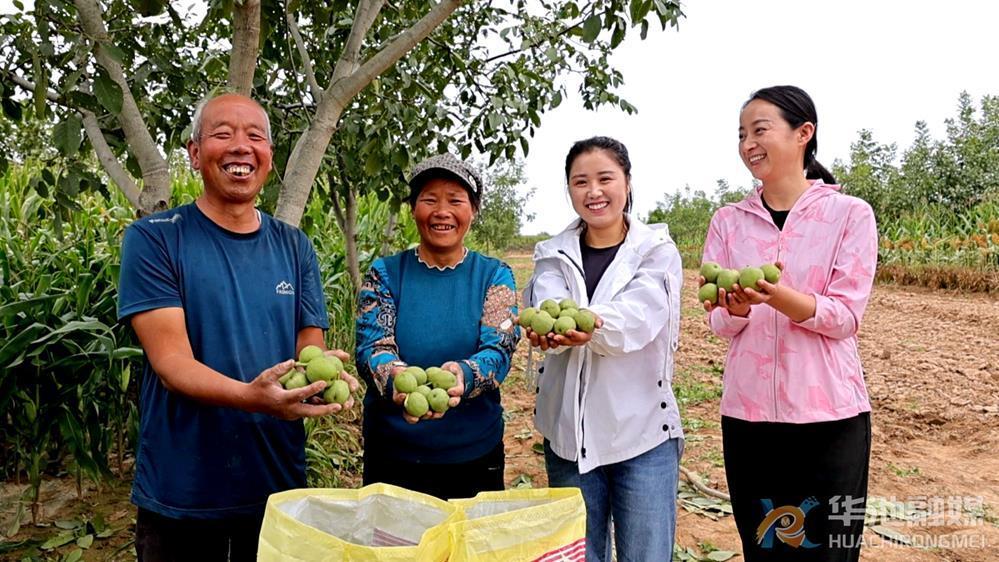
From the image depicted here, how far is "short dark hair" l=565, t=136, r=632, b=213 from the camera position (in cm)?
199

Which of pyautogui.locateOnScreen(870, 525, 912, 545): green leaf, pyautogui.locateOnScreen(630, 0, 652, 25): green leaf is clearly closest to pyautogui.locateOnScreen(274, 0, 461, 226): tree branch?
pyautogui.locateOnScreen(630, 0, 652, 25): green leaf

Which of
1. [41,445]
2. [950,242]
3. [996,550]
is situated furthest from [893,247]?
[41,445]

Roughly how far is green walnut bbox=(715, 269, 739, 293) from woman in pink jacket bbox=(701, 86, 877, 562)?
0.11 feet

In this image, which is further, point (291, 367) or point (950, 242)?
point (950, 242)

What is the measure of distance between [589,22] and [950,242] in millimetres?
14472

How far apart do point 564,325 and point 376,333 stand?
54 cm

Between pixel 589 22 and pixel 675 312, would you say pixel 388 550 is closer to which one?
pixel 675 312

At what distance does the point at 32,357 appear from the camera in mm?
2699

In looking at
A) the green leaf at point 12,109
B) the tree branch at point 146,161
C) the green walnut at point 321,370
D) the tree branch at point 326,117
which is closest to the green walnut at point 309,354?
the green walnut at point 321,370

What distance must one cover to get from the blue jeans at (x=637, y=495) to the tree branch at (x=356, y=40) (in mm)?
1539

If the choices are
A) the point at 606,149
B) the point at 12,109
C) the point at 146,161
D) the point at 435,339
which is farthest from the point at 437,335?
the point at 12,109

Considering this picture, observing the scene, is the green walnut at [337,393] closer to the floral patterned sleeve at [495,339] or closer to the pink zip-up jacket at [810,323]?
the floral patterned sleeve at [495,339]

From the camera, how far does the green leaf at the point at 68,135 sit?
1914mm

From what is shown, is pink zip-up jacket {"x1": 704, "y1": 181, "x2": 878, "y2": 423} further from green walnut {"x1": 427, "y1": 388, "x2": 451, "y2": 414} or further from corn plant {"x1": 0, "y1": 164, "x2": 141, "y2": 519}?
corn plant {"x1": 0, "y1": 164, "x2": 141, "y2": 519}
